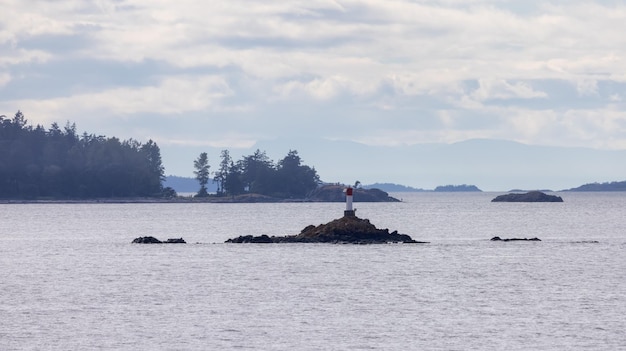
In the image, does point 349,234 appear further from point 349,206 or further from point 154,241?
point 154,241

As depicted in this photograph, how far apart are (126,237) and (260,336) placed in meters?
75.1

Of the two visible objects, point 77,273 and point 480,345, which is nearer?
point 480,345

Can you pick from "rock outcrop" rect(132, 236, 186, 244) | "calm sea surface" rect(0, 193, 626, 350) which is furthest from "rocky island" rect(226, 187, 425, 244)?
"rock outcrop" rect(132, 236, 186, 244)

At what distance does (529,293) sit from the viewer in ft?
189

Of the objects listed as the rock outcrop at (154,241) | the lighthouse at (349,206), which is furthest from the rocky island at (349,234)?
the rock outcrop at (154,241)

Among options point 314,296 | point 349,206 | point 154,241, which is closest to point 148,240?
point 154,241

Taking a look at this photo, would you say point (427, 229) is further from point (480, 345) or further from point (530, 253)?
point (480, 345)

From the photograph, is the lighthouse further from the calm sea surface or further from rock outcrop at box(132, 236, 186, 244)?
rock outcrop at box(132, 236, 186, 244)

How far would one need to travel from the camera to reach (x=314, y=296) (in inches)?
2199

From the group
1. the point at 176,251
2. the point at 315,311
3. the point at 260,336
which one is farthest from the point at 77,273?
the point at 260,336

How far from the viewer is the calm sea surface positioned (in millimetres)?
42375

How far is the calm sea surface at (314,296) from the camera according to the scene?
139ft

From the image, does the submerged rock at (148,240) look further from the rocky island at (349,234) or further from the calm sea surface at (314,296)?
the rocky island at (349,234)

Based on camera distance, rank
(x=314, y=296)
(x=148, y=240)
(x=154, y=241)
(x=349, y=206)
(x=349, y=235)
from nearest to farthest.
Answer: (x=314, y=296) → (x=349, y=235) → (x=349, y=206) → (x=154, y=241) → (x=148, y=240)
